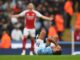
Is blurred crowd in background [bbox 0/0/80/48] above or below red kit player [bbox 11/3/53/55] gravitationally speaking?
above

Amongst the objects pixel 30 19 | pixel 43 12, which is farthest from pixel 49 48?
pixel 43 12

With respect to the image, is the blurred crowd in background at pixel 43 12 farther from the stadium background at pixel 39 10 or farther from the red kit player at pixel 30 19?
the red kit player at pixel 30 19

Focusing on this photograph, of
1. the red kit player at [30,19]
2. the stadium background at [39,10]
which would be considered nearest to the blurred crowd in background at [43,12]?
the stadium background at [39,10]

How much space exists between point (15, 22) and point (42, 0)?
1.62 meters

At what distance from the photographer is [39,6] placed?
54.4 ft

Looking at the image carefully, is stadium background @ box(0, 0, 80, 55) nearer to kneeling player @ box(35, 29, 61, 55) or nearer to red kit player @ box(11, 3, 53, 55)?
red kit player @ box(11, 3, 53, 55)

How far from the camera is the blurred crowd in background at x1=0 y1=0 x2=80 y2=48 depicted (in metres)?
15.9

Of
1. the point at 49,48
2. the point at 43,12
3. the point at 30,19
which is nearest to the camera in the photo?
the point at 49,48

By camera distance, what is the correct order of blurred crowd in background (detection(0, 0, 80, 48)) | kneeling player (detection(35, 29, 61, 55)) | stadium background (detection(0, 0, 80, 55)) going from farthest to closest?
blurred crowd in background (detection(0, 0, 80, 48)) < stadium background (detection(0, 0, 80, 55)) < kneeling player (detection(35, 29, 61, 55))

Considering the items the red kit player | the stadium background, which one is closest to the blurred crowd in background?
the stadium background

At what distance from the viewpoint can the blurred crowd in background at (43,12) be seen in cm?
1590

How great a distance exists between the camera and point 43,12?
53.9 ft

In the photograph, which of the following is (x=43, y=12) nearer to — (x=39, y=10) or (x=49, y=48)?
(x=39, y=10)

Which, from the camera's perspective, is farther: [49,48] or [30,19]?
[30,19]
